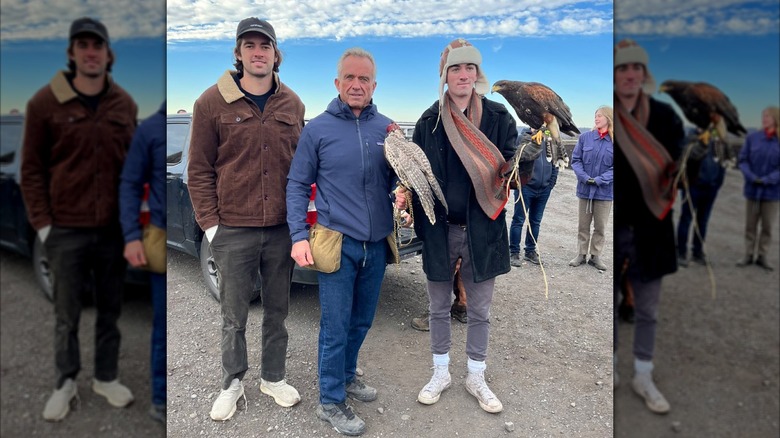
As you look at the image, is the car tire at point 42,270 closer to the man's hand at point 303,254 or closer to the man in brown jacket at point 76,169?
the man in brown jacket at point 76,169

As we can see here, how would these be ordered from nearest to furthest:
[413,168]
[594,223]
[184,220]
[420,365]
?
[413,168] → [420,365] → [184,220] → [594,223]

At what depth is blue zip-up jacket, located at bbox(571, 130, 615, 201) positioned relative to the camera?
5.63m

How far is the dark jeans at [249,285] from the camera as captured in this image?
2.76 m

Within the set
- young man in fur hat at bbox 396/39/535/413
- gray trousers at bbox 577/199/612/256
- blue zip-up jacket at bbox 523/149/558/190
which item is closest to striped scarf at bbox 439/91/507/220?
young man in fur hat at bbox 396/39/535/413

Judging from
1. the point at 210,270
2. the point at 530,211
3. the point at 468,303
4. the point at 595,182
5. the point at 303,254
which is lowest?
the point at 210,270

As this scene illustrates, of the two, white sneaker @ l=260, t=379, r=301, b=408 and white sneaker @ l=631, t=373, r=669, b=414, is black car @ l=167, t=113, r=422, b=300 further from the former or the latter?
white sneaker @ l=631, t=373, r=669, b=414

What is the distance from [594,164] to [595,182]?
0.74ft

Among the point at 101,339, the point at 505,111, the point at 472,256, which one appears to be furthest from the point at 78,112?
the point at 505,111

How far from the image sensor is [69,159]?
72cm

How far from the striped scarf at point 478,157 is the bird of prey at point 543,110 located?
13.1 inches

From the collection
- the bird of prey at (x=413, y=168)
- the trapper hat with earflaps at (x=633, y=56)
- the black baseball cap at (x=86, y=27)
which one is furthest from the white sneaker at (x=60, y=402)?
the bird of prey at (x=413, y=168)

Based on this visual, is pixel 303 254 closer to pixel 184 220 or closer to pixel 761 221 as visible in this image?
pixel 761 221

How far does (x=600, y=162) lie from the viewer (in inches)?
224

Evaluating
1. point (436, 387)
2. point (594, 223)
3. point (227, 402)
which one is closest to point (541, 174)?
point (594, 223)
